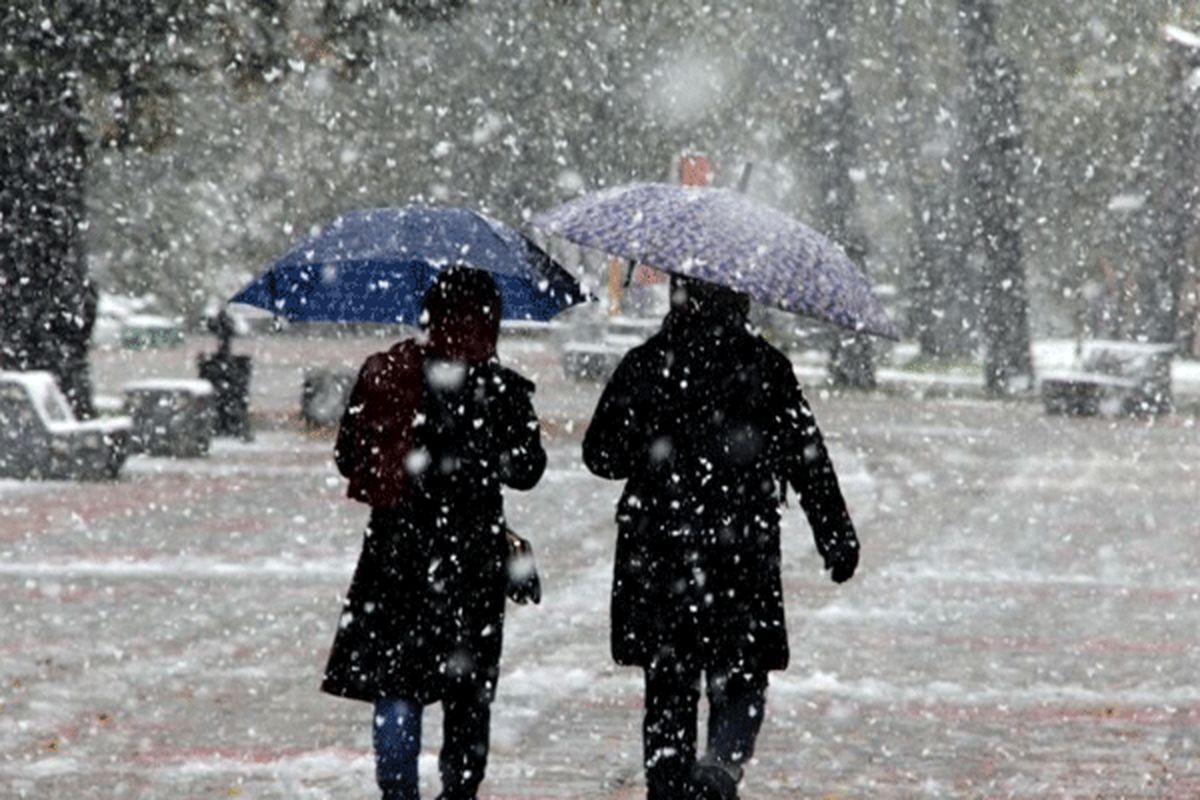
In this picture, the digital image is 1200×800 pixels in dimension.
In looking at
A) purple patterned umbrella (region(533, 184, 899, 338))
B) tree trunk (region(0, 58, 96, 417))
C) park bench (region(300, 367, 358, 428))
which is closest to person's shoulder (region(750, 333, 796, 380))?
purple patterned umbrella (region(533, 184, 899, 338))

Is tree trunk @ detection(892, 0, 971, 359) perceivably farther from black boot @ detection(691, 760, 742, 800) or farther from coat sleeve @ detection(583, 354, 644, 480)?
black boot @ detection(691, 760, 742, 800)

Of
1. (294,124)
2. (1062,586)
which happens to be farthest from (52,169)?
(294,124)

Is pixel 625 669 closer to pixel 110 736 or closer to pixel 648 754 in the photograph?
pixel 110 736

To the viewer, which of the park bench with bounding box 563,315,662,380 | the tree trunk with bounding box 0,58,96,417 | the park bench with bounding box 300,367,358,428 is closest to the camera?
the tree trunk with bounding box 0,58,96,417

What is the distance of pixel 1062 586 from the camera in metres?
13.7

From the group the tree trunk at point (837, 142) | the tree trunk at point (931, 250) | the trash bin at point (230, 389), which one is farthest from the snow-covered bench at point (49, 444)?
the tree trunk at point (931, 250)

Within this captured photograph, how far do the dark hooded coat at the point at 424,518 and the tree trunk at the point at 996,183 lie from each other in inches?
1334

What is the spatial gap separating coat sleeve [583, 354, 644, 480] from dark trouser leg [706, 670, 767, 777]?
575mm

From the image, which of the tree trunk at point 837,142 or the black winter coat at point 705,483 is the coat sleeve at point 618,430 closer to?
the black winter coat at point 705,483

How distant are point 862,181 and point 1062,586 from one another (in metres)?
54.2

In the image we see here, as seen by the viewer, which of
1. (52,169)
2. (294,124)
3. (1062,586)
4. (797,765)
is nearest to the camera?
(797,765)

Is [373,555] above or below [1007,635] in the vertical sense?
above

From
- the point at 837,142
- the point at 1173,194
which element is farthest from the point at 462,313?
the point at 837,142

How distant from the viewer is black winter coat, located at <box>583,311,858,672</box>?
614cm
